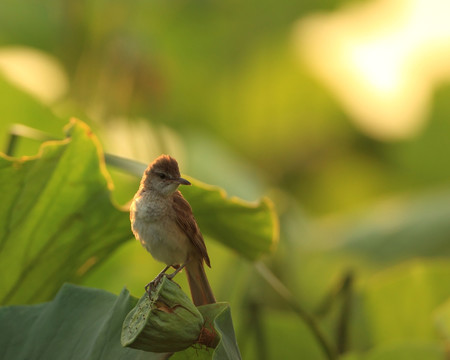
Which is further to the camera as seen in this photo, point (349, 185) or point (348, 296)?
point (349, 185)

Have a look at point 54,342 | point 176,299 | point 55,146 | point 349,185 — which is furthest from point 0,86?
point 349,185

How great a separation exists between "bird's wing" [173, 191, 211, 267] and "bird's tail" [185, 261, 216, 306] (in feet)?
0.14

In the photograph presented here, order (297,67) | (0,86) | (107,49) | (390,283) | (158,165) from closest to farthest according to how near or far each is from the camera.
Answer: (158,165), (390,283), (0,86), (107,49), (297,67)

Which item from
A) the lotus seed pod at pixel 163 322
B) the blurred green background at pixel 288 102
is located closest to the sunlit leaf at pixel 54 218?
the lotus seed pod at pixel 163 322

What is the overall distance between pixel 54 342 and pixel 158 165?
0.34 meters

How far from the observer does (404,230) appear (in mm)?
3314

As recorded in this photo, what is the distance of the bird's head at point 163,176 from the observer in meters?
1.24

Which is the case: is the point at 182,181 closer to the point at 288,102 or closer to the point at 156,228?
the point at 156,228

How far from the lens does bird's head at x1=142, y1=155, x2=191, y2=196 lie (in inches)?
48.9

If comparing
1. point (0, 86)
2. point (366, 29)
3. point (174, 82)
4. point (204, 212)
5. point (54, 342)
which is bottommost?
point (54, 342)

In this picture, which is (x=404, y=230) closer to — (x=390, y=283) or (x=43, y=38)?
(x=390, y=283)

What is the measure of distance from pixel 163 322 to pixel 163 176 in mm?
297

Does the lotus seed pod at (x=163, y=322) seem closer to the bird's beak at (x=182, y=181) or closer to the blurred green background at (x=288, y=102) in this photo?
the bird's beak at (x=182, y=181)

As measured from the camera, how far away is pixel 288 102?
4609 millimetres
